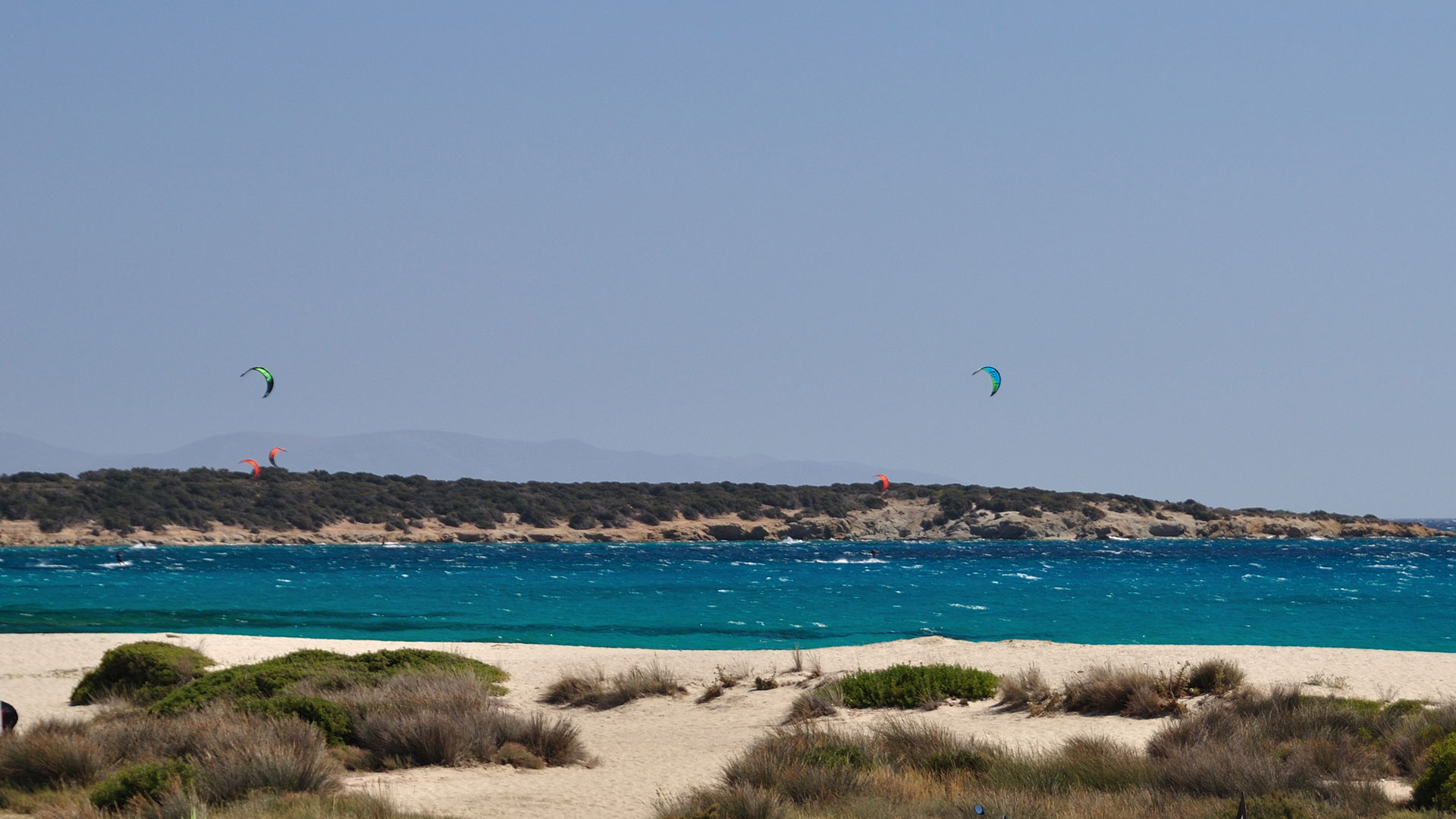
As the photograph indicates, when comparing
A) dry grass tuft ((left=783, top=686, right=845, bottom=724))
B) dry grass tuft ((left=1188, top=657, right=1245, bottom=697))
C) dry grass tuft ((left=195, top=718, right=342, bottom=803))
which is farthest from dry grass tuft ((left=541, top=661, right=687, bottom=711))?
dry grass tuft ((left=1188, top=657, right=1245, bottom=697))

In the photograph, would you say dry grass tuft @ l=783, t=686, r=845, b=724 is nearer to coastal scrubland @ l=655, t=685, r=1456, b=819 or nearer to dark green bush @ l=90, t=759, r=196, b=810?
coastal scrubland @ l=655, t=685, r=1456, b=819

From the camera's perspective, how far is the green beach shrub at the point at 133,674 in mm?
17266

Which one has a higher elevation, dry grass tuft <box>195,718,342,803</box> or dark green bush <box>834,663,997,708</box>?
dry grass tuft <box>195,718,342,803</box>

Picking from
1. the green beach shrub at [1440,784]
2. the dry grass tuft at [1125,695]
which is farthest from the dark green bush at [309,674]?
the green beach shrub at [1440,784]

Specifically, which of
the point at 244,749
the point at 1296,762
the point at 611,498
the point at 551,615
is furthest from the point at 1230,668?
the point at 611,498

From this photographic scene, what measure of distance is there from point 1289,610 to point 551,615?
22.1 m

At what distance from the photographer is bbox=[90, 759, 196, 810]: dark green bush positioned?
→ 335 inches

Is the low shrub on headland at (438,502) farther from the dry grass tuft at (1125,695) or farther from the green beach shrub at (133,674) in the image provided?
the dry grass tuft at (1125,695)

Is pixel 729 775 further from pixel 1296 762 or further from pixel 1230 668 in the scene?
pixel 1230 668

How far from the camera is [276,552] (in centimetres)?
8025

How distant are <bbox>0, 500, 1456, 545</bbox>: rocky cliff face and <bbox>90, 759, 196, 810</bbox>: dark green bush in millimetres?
89919

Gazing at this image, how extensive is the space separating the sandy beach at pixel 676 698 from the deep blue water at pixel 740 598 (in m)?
5.64

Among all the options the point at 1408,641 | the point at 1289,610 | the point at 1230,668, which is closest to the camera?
the point at 1230,668

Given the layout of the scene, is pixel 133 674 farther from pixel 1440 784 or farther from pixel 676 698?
pixel 1440 784
